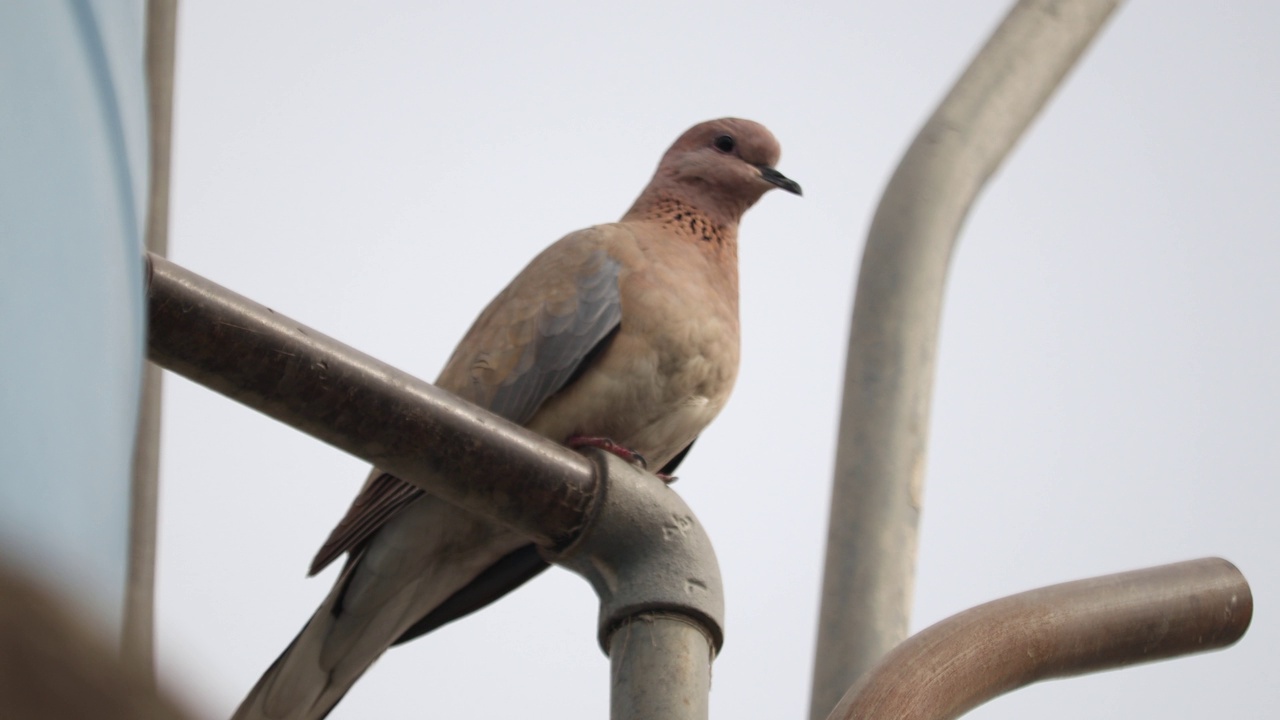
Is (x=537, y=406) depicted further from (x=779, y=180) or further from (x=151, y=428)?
(x=151, y=428)

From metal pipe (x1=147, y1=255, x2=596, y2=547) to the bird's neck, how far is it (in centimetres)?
209

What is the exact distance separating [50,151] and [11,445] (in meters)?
0.11

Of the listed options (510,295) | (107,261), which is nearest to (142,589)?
(107,261)

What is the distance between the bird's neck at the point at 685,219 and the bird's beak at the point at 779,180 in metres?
0.14

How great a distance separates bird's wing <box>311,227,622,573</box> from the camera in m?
3.24

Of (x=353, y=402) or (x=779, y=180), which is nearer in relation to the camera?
(x=353, y=402)

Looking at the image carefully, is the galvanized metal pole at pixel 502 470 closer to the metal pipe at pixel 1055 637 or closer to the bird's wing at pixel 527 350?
the metal pipe at pixel 1055 637

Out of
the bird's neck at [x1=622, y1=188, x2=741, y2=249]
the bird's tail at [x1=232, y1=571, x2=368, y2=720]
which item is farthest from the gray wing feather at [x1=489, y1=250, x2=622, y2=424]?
the bird's tail at [x1=232, y1=571, x2=368, y2=720]

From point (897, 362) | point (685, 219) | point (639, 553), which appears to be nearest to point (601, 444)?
point (897, 362)

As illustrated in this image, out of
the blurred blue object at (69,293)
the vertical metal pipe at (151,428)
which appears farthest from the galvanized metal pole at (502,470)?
the blurred blue object at (69,293)

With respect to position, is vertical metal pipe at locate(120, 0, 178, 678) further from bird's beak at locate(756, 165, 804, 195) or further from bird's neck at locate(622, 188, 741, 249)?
bird's beak at locate(756, 165, 804, 195)

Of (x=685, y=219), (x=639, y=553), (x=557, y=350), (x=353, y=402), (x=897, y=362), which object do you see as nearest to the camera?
(x=353, y=402)

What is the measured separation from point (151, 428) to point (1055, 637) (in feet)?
3.59

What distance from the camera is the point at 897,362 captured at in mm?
2789
